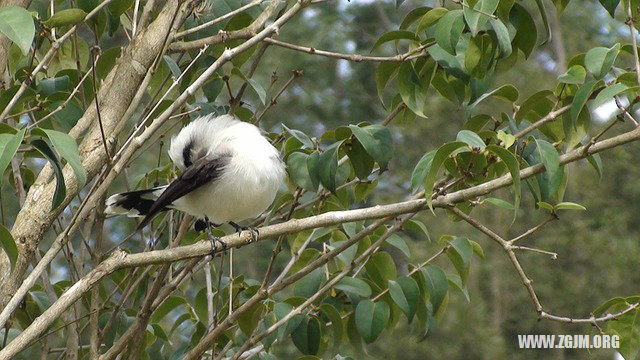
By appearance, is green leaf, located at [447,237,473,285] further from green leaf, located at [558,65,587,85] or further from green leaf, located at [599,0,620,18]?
green leaf, located at [599,0,620,18]

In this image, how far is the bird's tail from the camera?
3.33m

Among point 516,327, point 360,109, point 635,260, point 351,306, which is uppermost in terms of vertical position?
point 351,306

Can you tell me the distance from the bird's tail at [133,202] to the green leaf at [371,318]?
2.93ft

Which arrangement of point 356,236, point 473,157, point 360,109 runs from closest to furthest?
point 473,157 → point 356,236 → point 360,109

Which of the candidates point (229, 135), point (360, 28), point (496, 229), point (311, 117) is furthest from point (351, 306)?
point (360, 28)

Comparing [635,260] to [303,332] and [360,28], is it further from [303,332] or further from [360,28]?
[303,332]

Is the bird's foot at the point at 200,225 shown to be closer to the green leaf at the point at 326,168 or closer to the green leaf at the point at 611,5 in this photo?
the green leaf at the point at 326,168

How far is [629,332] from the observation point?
8.57 ft

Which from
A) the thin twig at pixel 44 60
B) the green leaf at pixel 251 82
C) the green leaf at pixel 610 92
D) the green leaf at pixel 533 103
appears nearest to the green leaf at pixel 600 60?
the green leaf at pixel 610 92

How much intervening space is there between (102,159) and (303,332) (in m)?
0.81

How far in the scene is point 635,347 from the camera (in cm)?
262

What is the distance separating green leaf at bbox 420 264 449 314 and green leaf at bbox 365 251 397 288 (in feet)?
0.45

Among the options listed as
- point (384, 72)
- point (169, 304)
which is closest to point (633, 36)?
point (384, 72)

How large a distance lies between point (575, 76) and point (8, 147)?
1.61m
